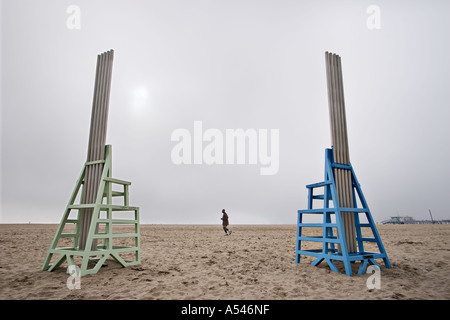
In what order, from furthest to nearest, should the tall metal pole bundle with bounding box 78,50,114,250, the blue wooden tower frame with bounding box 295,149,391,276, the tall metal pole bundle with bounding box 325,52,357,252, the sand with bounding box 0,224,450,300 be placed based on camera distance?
1. the tall metal pole bundle with bounding box 78,50,114,250
2. the tall metal pole bundle with bounding box 325,52,357,252
3. the blue wooden tower frame with bounding box 295,149,391,276
4. the sand with bounding box 0,224,450,300

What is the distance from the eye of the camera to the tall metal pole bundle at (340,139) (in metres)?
6.31

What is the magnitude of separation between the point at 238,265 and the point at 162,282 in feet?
7.94

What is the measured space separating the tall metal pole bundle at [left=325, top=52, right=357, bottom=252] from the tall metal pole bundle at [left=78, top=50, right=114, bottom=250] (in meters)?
6.10

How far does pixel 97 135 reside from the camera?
23.1 feet

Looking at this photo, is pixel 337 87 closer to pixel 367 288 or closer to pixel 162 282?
pixel 367 288

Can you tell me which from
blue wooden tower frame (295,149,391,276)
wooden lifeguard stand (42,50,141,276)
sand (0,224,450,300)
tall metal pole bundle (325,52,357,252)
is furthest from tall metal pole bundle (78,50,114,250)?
tall metal pole bundle (325,52,357,252)

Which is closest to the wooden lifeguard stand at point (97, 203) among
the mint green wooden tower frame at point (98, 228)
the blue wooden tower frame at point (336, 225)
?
the mint green wooden tower frame at point (98, 228)

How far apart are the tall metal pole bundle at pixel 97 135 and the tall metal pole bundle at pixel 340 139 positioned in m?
6.10

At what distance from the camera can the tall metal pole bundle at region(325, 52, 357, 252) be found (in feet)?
20.7

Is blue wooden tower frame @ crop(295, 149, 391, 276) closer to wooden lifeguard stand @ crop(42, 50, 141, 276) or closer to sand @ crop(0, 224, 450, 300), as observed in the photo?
sand @ crop(0, 224, 450, 300)

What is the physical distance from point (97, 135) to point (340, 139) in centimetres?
659

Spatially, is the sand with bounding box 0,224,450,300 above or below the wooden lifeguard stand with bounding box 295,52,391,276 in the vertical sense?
below

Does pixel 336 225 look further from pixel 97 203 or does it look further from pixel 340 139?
pixel 97 203
